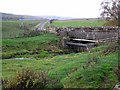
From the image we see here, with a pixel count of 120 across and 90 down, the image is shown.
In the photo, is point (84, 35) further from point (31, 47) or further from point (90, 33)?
point (31, 47)

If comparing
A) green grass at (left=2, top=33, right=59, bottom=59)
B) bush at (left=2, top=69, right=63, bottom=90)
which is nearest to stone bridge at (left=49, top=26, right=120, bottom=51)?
green grass at (left=2, top=33, right=59, bottom=59)

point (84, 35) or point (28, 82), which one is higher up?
point (28, 82)

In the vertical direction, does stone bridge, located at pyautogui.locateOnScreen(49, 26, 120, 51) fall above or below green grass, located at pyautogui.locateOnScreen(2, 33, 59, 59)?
above

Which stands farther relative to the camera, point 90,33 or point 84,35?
point 84,35

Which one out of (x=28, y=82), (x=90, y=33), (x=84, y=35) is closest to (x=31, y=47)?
(x=84, y=35)

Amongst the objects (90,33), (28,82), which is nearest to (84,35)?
(90,33)

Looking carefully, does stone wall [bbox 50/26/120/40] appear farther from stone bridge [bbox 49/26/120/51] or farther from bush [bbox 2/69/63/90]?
bush [bbox 2/69/63/90]

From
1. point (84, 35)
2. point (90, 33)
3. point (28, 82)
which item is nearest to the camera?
point (28, 82)

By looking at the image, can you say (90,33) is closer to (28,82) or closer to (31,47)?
(31,47)

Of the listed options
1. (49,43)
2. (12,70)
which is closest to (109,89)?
(12,70)

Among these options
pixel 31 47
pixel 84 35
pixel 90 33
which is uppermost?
pixel 90 33

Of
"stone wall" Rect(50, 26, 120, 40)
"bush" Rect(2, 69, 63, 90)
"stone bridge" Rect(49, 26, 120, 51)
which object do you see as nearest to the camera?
"bush" Rect(2, 69, 63, 90)

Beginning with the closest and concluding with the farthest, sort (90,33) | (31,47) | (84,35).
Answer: (31,47) → (90,33) → (84,35)

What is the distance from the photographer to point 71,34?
140 feet
